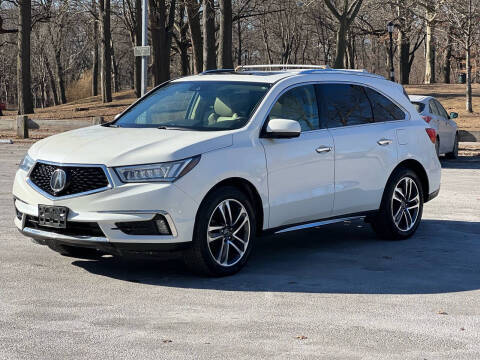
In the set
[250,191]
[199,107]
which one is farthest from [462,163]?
[250,191]

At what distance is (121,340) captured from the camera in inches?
213

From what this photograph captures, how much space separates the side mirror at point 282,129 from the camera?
7.63 m

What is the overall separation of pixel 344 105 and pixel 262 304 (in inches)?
123

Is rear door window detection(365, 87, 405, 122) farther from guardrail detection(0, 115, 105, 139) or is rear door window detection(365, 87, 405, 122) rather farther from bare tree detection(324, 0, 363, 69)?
bare tree detection(324, 0, 363, 69)

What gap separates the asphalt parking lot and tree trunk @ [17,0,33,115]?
3055cm

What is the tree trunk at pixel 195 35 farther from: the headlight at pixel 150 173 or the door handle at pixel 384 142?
the headlight at pixel 150 173

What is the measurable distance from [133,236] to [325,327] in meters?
1.86

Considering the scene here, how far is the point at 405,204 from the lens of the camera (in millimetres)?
9555

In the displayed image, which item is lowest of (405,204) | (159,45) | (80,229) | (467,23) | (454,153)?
(454,153)

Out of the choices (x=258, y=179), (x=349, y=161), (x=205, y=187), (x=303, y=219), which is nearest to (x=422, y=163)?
(x=349, y=161)

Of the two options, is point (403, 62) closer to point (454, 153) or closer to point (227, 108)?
point (454, 153)

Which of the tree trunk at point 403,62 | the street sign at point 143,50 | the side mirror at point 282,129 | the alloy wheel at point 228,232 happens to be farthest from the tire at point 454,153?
the tree trunk at point 403,62

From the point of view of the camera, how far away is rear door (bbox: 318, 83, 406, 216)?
859 cm

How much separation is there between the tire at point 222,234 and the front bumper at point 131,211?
131 mm
